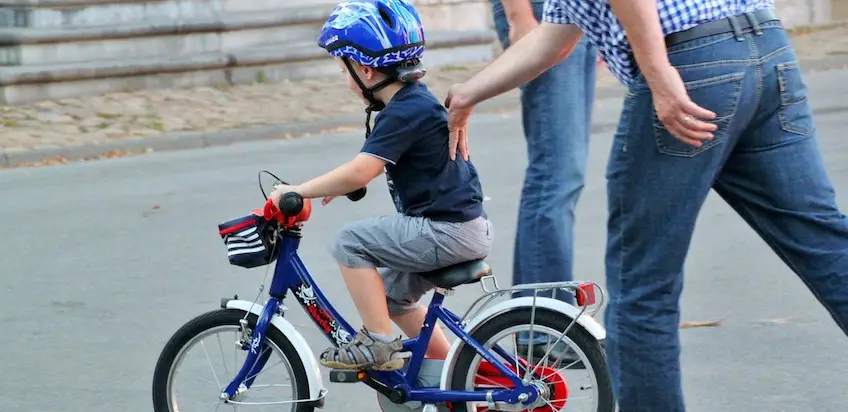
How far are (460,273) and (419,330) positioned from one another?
28 centimetres

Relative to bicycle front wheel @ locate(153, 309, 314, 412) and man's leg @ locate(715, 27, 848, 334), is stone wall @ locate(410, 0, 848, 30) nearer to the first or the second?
bicycle front wheel @ locate(153, 309, 314, 412)

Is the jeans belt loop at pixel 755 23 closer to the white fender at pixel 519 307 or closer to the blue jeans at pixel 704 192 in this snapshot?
the blue jeans at pixel 704 192

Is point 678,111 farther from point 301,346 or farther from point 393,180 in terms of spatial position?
point 301,346

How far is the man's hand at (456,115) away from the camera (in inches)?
139

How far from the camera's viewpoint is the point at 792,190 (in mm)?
3096

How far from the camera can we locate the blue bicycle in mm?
3674

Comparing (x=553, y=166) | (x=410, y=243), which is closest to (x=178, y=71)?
(x=553, y=166)

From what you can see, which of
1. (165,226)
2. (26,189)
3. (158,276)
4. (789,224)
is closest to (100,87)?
(26,189)

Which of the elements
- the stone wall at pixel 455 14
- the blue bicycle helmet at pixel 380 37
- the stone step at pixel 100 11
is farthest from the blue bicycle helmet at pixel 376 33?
the stone wall at pixel 455 14

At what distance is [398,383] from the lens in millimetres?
3814

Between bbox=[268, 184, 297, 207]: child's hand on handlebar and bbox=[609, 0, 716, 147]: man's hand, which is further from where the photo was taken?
bbox=[268, 184, 297, 207]: child's hand on handlebar

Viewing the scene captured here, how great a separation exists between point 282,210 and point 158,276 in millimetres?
3077

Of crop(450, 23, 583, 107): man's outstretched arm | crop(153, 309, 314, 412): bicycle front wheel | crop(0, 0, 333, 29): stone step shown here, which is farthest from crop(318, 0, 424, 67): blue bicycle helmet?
crop(0, 0, 333, 29): stone step

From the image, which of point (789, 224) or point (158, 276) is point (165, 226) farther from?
point (789, 224)
